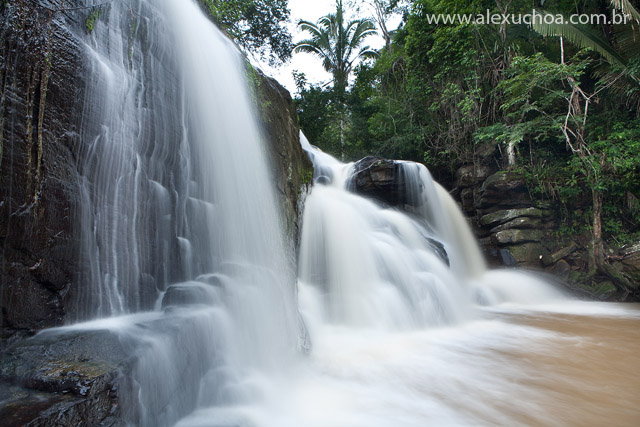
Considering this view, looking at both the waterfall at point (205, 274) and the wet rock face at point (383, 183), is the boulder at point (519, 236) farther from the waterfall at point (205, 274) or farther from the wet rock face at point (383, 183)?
the waterfall at point (205, 274)

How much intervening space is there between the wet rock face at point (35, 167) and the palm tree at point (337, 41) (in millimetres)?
17680

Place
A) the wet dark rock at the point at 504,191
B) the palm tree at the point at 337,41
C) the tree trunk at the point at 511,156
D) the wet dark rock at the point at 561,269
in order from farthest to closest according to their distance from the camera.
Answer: the palm tree at the point at 337,41, the tree trunk at the point at 511,156, the wet dark rock at the point at 504,191, the wet dark rock at the point at 561,269

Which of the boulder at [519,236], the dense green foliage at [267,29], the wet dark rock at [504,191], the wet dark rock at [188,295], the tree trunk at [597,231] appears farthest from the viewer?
the dense green foliage at [267,29]

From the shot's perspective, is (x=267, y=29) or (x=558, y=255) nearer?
(x=558, y=255)

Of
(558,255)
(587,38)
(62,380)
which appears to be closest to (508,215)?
(558,255)

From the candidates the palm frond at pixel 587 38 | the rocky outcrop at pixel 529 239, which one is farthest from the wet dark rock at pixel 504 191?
the palm frond at pixel 587 38

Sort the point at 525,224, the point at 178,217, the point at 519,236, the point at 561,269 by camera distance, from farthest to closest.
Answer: the point at 525,224
the point at 519,236
the point at 561,269
the point at 178,217

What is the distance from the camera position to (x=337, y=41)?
18.5 metres

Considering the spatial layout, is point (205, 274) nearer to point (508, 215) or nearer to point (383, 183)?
point (383, 183)

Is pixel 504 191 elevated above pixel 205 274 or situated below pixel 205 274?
above

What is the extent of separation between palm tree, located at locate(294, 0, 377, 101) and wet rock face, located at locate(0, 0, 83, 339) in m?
17.7

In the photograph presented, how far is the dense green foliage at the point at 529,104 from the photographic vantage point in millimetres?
7195

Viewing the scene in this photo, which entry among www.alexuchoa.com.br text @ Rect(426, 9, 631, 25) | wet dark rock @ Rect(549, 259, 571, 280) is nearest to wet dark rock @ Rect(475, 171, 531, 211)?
wet dark rock @ Rect(549, 259, 571, 280)

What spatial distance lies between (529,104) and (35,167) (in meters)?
9.51
